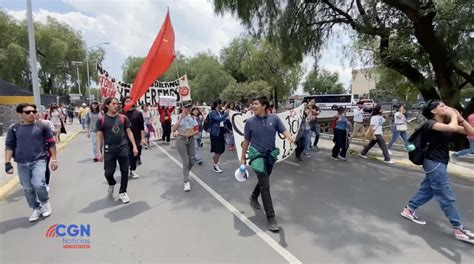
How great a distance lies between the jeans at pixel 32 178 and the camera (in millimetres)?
4453

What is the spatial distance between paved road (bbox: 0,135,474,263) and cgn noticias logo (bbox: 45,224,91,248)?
8 cm

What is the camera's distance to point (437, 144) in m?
4.00

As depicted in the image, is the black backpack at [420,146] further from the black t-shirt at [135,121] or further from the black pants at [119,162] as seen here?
the black t-shirt at [135,121]

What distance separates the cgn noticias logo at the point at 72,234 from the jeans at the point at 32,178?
1.87ft

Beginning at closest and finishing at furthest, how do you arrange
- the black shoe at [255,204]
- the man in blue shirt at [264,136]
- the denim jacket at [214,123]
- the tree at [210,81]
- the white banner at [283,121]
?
the man in blue shirt at [264,136]
the black shoe at [255,204]
the denim jacket at [214,123]
the white banner at [283,121]
the tree at [210,81]

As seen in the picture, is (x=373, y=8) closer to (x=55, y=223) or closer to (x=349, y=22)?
(x=349, y=22)

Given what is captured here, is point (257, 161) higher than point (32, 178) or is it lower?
higher

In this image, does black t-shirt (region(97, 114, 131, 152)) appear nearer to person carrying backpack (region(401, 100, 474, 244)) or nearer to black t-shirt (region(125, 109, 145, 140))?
black t-shirt (region(125, 109, 145, 140))

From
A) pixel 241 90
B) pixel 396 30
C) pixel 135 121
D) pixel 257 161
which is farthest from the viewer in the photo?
pixel 241 90

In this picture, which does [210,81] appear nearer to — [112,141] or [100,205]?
[112,141]

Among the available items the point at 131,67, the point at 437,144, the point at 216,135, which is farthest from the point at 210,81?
the point at 437,144

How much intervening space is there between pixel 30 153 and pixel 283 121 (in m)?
5.75

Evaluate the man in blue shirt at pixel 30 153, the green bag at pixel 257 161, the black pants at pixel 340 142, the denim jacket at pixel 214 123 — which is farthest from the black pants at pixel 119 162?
the black pants at pixel 340 142

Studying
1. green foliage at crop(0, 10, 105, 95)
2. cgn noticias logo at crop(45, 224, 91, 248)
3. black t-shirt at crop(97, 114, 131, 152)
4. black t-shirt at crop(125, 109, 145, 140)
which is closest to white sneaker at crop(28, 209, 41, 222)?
cgn noticias logo at crop(45, 224, 91, 248)
